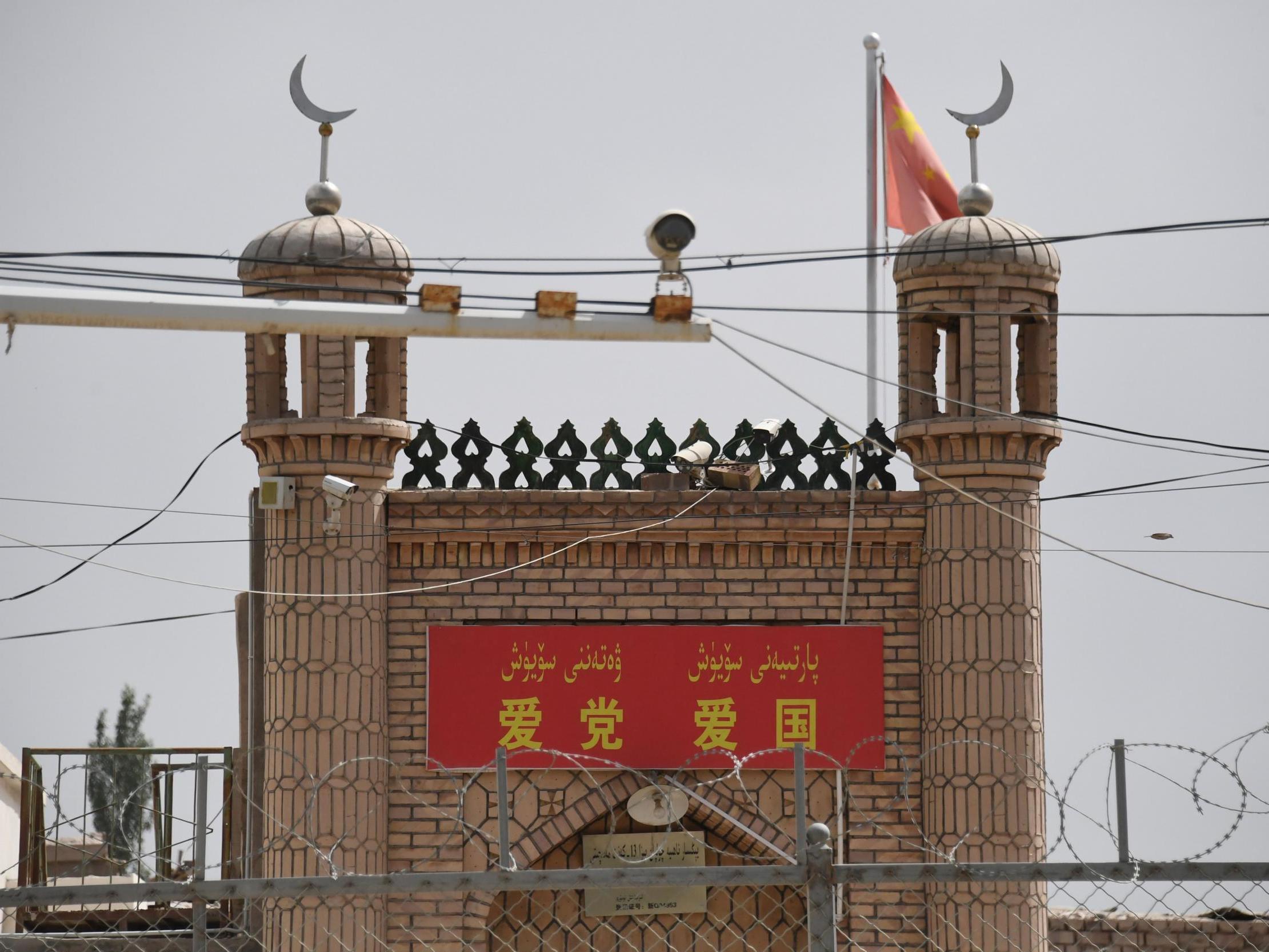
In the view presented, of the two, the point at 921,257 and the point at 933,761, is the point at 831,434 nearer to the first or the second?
the point at 921,257

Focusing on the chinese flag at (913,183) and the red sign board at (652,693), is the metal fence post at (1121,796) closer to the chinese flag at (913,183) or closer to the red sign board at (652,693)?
the red sign board at (652,693)

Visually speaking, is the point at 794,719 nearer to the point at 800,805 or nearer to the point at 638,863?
the point at 638,863

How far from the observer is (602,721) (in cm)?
1200

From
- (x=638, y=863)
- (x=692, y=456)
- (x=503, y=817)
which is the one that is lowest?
(x=638, y=863)

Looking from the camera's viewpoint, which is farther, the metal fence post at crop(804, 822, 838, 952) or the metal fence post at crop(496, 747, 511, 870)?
the metal fence post at crop(496, 747, 511, 870)

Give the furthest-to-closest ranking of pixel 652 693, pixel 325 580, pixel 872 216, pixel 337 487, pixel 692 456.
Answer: pixel 872 216, pixel 692 456, pixel 652 693, pixel 325 580, pixel 337 487

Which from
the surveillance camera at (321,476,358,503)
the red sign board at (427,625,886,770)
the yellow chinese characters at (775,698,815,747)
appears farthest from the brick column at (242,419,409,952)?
the yellow chinese characters at (775,698,815,747)

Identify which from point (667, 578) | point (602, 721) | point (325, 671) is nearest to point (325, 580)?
point (325, 671)

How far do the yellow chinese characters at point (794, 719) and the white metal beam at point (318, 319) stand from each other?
400cm

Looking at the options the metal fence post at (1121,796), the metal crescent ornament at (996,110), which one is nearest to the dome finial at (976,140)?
the metal crescent ornament at (996,110)

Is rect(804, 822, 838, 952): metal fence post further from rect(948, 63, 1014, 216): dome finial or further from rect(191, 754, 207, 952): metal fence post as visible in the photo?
rect(948, 63, 1014, 216): dome finial

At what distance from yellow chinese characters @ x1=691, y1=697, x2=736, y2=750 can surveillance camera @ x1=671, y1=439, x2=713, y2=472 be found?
5.16ft

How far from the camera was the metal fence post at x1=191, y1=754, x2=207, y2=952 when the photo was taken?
6270 mm

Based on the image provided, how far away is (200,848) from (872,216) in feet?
32.5
